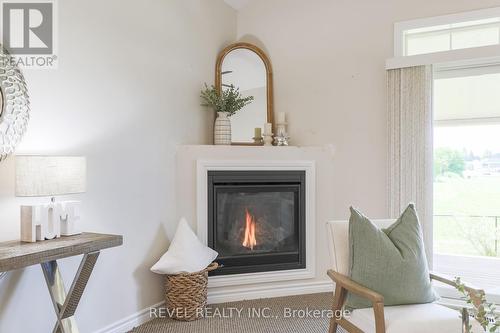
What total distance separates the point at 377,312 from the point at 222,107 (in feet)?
7.31

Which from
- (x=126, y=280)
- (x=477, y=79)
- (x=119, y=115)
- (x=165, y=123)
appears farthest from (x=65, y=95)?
(x=477, y=79)

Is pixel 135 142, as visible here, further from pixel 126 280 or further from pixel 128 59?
pixel 126 280

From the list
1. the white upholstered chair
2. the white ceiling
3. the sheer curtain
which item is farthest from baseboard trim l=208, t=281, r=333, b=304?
the white ceiling

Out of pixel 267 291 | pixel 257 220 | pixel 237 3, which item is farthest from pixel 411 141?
pixel 237 3

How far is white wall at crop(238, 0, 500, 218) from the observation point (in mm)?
3504

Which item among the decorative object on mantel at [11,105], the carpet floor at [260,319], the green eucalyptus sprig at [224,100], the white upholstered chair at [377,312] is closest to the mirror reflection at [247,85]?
the green eucalyptus sprig at [224,100]

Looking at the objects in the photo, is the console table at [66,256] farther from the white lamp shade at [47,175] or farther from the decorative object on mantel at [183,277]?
the decorative object on mantel at [183,277]

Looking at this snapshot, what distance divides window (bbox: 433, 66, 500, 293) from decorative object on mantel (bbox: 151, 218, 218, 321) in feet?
6.48

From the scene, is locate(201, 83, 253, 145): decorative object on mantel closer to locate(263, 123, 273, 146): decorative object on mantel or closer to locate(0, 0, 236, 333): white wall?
locate(0, 0, 236, 333): white wall

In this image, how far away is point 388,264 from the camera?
84.7 inches

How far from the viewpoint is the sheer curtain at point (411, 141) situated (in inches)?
127

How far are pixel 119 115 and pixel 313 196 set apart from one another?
5.90 ft

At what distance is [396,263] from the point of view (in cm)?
215

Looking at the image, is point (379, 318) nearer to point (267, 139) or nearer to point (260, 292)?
point (260, 292)
